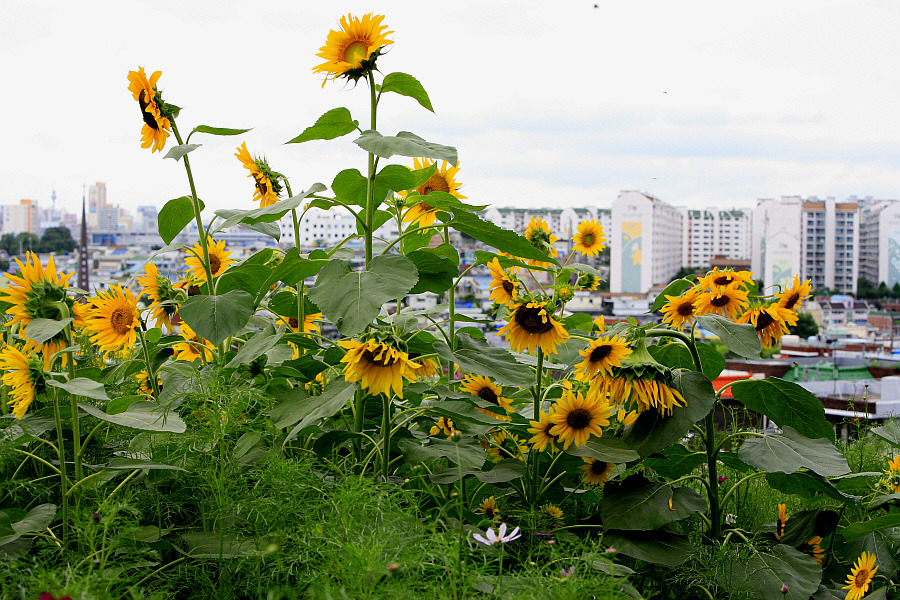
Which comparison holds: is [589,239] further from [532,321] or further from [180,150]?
[180,150]

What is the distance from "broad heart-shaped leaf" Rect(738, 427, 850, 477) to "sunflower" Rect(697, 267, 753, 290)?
0.21m

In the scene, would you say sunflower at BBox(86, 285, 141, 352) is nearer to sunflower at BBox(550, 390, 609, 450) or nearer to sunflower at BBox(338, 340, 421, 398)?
sunflower at BBox(338, 340, 421, 398)

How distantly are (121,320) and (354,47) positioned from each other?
0.48 metres

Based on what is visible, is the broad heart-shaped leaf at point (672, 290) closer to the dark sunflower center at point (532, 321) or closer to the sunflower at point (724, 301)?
the sunflower at point (724, 301)

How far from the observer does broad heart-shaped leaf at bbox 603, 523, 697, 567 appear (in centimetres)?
72

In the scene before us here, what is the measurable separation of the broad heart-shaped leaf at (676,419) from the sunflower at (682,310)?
121 mm

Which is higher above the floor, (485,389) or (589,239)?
(589,239)

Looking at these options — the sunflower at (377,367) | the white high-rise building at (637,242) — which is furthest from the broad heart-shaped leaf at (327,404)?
the white high-rise building at (637,242)

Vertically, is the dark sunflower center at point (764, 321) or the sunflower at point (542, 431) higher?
the dark sunflower center at point (764, 321)

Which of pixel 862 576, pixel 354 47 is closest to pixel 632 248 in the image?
pixel 862 576

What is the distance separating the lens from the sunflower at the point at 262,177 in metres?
1.05

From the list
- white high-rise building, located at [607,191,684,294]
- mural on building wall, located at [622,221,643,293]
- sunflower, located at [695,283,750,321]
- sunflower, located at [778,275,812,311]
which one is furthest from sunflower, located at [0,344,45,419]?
mural on building wall, located at [622,221,643,293]

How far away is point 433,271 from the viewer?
32.3 inches

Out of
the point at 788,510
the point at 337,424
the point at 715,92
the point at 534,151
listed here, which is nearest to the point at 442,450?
the point at 337,424
